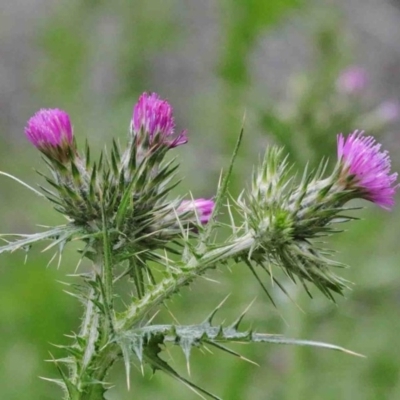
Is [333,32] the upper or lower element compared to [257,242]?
upper

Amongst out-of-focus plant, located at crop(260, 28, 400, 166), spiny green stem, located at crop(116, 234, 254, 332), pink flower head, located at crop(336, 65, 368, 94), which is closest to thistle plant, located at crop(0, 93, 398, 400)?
spiny green stem, located at crop(116, 234, 254, 332)

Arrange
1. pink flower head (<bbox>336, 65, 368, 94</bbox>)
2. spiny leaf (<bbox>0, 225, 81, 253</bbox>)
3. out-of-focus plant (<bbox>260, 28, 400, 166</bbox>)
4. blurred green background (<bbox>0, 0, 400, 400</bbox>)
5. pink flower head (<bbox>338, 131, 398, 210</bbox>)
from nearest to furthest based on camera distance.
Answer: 1. spiny leaf (<bbox>0, 225, 81, 253</bbox>)
2. pink flower head (<bbox>338, 131, 398, 210</bbox>)
3. out-of-focus plant (<bbox>260, 28, 400, 166</bbox>)
4. blurred green background (<bbox>0, 0, 400, 400</bbox>)
5. pink flower head (<bbox>336, 65, 368, 94</bbox>)

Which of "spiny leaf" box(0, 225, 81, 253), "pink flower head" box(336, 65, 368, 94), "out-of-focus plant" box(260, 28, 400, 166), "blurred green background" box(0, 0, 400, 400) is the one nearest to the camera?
"spiny leaf" box(0, 225, 81, 253)

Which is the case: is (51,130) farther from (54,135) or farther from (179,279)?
(179,279)

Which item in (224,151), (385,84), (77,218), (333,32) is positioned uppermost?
(385,84)

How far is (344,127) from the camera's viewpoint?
200 inches

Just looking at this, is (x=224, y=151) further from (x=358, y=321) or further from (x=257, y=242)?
(x=257, y=242)

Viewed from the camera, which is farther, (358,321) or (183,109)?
(183,109)

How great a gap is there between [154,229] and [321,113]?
2.76m

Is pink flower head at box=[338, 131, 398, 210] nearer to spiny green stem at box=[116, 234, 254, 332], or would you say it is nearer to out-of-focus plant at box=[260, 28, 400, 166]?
spiny green stem at box=[116, 234, 254, 332]

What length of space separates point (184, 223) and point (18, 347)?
3.51 metres

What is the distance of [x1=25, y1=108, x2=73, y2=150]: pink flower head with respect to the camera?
2648 mm

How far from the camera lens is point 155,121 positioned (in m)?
2.66

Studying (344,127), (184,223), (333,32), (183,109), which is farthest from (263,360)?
(183,109)
